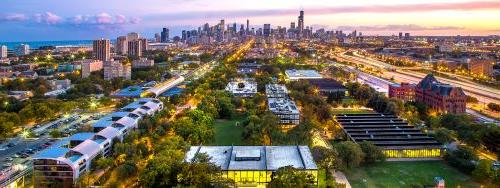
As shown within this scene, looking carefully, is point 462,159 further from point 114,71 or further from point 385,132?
point 114,71

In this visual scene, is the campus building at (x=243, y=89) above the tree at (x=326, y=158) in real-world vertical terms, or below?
above

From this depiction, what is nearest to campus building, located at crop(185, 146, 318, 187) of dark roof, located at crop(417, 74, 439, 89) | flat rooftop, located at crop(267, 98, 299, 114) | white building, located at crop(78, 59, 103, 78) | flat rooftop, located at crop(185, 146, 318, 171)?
flat rooftop, located at crop(185, 146, 318, 171)

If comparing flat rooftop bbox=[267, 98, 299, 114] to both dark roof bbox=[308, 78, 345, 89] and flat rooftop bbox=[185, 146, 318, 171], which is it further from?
dark roof bbox=[308, 78, 345, 89]

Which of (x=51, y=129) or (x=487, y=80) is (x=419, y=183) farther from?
(x=487, y=80)

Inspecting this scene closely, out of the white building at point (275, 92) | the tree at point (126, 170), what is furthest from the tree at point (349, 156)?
the white building at point (275, 92)

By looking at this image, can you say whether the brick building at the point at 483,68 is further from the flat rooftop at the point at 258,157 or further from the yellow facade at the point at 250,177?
the yellow facade at the point at 250,177

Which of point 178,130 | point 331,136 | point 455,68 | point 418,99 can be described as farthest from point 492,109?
point 455,68

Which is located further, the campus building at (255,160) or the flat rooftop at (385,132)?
the flat rooftop at (385,132)
